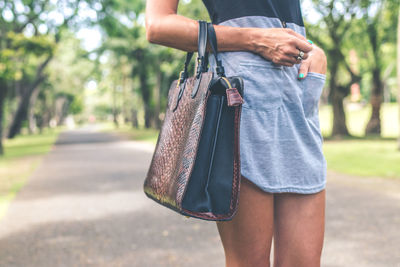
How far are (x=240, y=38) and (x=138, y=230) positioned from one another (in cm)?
359

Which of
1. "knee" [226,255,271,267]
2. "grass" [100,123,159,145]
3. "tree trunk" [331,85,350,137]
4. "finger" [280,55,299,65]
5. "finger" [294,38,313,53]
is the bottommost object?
"grass" [100,123,159,145]

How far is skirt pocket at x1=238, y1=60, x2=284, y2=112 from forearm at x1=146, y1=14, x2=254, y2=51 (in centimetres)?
6

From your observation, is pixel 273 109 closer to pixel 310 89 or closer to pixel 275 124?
pixel 275 124

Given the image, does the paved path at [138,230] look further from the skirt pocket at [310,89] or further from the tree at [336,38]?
the tree at [336,38]

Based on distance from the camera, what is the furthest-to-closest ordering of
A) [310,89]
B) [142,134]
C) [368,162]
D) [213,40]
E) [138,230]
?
[142,134]
[368,162]
[138,230]
[310,89]
[213,40]

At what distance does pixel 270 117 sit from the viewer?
4.59 feet

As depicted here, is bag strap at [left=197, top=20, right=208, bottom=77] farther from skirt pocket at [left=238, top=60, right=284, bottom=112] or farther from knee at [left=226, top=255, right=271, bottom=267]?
knee at [left=226, top=255, right=271, bottom=267]

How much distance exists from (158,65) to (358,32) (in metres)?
13.1

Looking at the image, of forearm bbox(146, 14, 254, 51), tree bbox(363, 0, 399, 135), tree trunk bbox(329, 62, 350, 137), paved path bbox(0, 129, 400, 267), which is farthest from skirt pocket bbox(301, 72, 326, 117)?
tree trunk bbox(329, 62, 350, 137)

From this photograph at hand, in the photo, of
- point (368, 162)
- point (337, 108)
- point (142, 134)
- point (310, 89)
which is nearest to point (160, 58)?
point (142, 134)

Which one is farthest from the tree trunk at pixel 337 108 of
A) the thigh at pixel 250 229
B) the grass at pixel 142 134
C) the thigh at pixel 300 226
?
the thigh at pixel 250 229

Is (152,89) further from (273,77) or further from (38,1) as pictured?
(273,77)

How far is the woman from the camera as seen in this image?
1371 millimetres

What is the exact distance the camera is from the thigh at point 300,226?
4.90 feet
